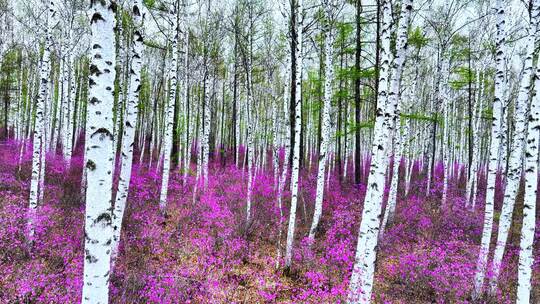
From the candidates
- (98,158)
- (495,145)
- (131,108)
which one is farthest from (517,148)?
(131,108)

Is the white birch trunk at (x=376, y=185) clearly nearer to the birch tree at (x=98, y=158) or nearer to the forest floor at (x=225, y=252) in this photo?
the forest floor at (x=225, y=252)

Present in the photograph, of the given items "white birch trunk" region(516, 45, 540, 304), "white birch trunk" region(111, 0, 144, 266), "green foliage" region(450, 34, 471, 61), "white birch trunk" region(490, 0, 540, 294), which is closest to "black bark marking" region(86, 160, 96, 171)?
"white birch trunk" region(111, 0, 144, 266)

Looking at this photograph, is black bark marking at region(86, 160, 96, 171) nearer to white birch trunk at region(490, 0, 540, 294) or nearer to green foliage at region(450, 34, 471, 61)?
white birch trunk at region(490, 0, 540, 294)

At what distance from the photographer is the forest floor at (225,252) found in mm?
5500

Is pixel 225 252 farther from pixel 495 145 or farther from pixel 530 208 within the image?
pixel 495 145

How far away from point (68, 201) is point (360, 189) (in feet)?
35.0

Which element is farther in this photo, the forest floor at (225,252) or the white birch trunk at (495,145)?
the white birch trunk at (495,145)

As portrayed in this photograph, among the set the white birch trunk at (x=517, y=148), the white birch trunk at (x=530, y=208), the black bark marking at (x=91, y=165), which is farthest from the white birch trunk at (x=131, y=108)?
the white birch trunk at (x=517, y=148)

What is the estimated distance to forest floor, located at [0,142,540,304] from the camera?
18.0ft

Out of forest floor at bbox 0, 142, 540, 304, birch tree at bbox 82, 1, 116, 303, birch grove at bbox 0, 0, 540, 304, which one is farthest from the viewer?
forest floor at bbox 0, 142, 540, 304

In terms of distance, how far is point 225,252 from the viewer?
7.30 metres

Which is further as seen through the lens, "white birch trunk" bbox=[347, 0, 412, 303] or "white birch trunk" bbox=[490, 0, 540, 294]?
"white birch trunk" bbox=[490, 0, 540, 294]

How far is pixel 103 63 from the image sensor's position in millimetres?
2756

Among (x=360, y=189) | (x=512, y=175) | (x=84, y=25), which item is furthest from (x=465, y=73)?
(x=84, y=25)
